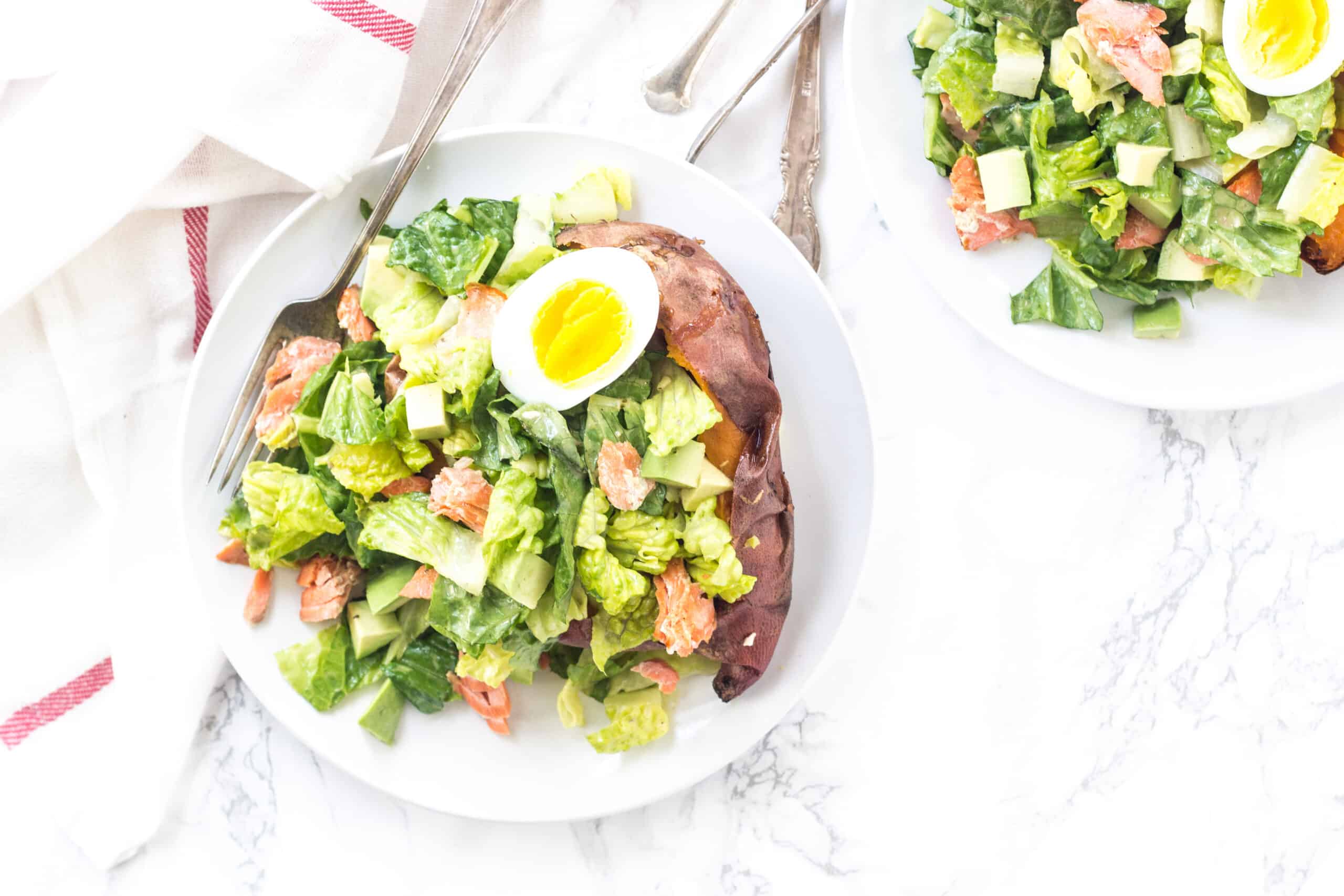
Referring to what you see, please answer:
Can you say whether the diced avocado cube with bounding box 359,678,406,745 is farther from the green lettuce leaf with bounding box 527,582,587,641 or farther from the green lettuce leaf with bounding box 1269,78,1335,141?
the green lettuce leaf with bounding box 1269,78,1335,141

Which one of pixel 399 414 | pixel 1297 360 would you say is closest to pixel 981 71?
pixel 1297 360

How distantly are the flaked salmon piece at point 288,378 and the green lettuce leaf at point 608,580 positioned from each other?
32.8 inches

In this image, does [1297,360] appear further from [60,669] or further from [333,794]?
[60,669]

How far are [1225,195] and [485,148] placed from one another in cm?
184

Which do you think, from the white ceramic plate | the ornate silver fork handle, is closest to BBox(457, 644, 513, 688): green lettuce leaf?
the ornate silver fork handle

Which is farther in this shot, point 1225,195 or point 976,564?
point 976,564

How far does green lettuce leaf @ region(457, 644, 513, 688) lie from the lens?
2.21 meters

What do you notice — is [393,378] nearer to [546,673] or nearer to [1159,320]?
[546,673]

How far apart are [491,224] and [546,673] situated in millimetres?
1174

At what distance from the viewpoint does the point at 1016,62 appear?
2.23 metres

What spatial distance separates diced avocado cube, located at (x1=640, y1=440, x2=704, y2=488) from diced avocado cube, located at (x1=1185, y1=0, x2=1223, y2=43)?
1508mm

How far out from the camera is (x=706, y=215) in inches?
93.4

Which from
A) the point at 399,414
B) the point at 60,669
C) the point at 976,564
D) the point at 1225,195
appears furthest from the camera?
the point at 976,564

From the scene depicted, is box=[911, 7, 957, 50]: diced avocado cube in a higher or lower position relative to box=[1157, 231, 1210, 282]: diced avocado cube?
higher
